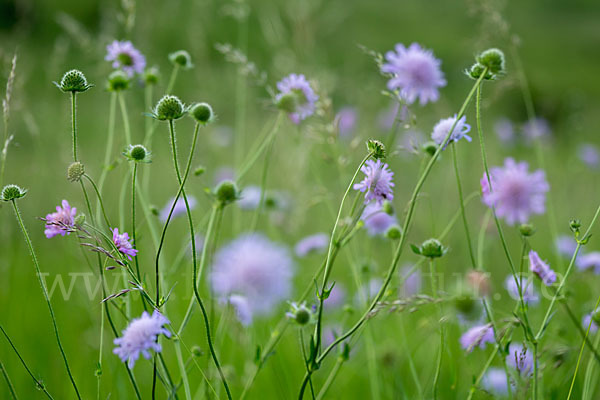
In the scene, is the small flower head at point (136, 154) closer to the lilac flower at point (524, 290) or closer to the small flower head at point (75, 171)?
the small flower head at point (75, 171)

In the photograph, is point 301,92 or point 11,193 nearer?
point 11,193

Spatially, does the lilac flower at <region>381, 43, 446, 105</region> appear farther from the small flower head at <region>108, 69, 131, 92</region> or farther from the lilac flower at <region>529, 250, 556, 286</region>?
the small flower head at <region>108, 69, 131, 92</region>

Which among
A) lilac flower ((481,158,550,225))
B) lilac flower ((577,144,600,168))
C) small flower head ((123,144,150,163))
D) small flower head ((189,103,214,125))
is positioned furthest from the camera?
lilac flower ((577,144,600,168))

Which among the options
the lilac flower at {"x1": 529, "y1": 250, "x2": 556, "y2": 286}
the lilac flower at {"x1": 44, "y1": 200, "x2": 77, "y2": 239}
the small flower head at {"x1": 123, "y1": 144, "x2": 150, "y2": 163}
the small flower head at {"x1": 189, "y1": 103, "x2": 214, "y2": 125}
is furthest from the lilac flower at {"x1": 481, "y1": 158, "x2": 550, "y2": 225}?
the lilac flower at {"x1": 44, "y1": 200, "x2": 77, "y2": 239}

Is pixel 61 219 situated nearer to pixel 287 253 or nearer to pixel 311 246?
pixel 287 253

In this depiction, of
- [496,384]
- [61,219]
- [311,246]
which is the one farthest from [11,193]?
[496,384]

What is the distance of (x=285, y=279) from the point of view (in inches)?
33.5

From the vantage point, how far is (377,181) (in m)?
0.88

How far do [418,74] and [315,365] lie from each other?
27.5 inches

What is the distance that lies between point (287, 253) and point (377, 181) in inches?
8.1

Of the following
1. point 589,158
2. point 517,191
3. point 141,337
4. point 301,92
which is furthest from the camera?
point 589,158

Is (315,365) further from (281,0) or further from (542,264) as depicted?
(281,0)

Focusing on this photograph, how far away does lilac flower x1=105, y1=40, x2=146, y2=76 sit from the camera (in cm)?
126

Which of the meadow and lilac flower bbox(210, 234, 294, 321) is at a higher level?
the meadow
